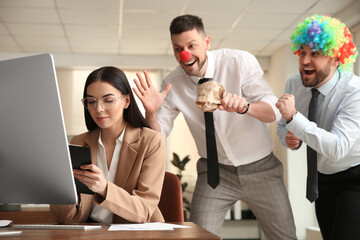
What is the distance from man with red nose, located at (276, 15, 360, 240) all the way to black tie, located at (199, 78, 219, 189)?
0.37 meters

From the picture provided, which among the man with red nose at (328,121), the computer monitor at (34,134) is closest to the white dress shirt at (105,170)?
the computer monitor at (34,134)

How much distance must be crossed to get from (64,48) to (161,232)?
18.9ft

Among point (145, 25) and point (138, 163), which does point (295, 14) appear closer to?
point (145, 25)

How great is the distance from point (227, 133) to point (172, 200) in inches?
25.8

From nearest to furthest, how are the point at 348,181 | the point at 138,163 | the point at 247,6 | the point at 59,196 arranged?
the point at 59,196
the point at 138,163
the point at 348,181
the point at 247,6

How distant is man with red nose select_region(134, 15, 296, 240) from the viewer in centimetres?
228

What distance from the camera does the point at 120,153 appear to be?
1.78 m

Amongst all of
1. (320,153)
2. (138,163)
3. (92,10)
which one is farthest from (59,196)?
(92,10)

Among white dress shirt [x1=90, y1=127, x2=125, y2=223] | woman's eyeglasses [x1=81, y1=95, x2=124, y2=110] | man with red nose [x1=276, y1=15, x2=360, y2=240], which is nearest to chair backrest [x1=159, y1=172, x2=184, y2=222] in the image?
white dress shirt [x1=90, y1=127, x2=125, y2=223]

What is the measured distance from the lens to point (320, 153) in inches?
85.4

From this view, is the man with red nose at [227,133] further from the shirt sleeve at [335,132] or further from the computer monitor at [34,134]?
the computer monitor at [34,134]

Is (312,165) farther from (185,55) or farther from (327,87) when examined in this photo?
(185,55)

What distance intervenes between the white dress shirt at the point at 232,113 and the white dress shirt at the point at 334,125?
258 millimetres

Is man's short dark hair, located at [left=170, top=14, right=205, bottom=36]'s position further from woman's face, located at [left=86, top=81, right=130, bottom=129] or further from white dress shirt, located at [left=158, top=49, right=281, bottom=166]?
woman's face, located at [left=86, top=81, right=130, bottom=129]
